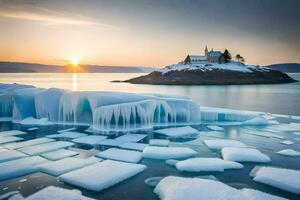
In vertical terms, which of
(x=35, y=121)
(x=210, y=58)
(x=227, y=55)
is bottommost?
(x=35, y=121)

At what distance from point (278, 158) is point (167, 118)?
29.0ft

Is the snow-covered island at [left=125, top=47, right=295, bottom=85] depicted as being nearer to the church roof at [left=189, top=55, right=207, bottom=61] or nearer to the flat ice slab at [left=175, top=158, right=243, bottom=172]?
the church roof at [left=189, top=55, right=207, bottom=61]

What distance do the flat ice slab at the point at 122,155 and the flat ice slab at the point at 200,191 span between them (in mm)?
2273

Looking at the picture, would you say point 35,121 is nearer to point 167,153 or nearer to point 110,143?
point 110,143

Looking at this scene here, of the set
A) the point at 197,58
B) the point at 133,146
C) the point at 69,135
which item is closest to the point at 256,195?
the point at 133,146

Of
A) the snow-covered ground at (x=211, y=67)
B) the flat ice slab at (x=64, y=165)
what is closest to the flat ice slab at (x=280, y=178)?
the flat ice slab at (x=64, y=165)

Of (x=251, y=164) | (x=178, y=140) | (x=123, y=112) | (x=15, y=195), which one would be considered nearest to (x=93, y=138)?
(x=123, y=112)

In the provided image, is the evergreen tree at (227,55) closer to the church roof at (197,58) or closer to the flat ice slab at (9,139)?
the church roof at (197,58)

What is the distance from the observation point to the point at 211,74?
9069cm

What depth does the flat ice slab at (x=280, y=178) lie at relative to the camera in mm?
7418

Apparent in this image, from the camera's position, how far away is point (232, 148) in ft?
37.1

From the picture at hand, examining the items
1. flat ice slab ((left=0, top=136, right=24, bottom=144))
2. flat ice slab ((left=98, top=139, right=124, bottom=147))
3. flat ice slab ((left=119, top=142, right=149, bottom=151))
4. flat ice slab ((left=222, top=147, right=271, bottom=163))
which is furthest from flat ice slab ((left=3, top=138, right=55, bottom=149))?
flat ice slab ((left=222, top=147, right=271, bottom=163))

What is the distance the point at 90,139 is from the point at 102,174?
5.18 meters

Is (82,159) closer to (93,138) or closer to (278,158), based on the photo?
(93,138)
